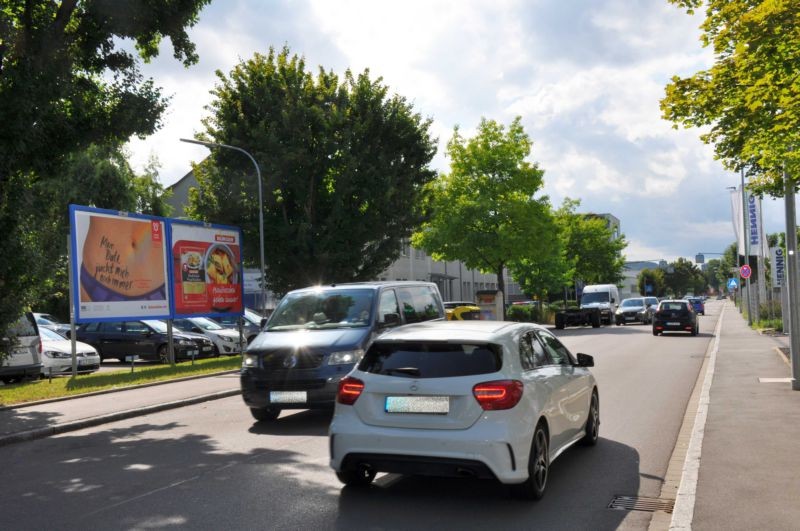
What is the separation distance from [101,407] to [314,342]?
4.86 meters

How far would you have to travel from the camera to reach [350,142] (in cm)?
3105

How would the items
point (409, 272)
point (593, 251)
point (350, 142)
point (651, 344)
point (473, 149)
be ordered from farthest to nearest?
point (593, 251)
point (409, 272)
point (473, 149)
point (350, 142)
point (651, 344)

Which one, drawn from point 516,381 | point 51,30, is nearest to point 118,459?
point 516,381

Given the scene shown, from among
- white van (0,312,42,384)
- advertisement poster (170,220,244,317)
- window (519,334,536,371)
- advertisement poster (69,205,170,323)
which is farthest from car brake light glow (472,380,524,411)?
advertisement poster (170,220,244,317)

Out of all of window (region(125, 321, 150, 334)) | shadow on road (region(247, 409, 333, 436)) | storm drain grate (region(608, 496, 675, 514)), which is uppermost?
window (region(125, 321, 150, 334))

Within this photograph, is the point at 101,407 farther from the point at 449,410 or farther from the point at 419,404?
the point at 449,410

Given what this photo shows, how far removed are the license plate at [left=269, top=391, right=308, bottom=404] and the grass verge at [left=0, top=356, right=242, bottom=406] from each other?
594 centimetres

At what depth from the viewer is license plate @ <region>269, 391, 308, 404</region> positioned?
10.3 m

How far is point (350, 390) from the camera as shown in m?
6.63

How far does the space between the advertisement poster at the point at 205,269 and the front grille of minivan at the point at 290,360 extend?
1278 cm

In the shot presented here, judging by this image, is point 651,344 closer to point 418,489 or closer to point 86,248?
point 86,248

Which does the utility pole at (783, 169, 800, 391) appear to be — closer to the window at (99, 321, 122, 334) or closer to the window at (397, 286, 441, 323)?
the window at (397, 286, 441, 323)

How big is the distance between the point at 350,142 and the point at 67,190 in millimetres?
21560

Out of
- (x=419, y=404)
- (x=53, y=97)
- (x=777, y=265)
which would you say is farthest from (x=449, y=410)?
(x=777, y=265)
